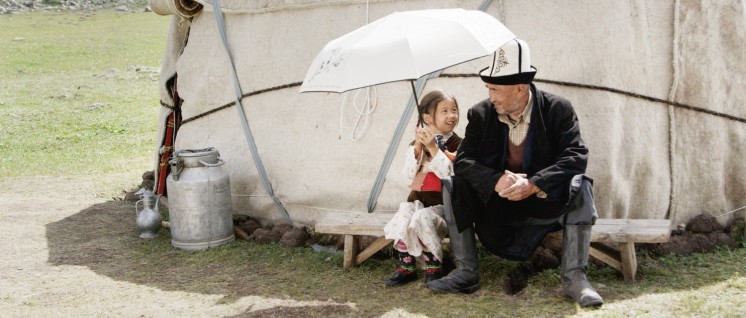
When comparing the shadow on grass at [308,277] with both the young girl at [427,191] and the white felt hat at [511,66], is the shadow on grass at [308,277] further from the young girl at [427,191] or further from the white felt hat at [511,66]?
the white felt hat at [511,66]

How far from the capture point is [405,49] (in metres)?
3.43

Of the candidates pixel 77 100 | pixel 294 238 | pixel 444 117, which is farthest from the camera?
pixel 77 100

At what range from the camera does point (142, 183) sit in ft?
22.1

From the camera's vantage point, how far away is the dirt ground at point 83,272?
Answer: 4004mm

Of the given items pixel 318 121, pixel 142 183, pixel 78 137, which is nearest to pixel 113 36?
pixel 78 137

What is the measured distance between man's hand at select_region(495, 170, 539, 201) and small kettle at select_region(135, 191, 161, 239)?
8.23 feet

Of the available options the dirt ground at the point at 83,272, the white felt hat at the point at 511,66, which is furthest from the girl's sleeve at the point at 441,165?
the dirt ground at the point at 83,272

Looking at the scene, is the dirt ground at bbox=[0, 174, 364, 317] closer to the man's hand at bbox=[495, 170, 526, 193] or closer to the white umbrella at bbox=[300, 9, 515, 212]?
the man's hand at bbox=[495, 170, 526, 193]

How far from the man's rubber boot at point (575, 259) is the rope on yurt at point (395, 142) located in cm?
127

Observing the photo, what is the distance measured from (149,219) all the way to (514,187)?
261 centimetres

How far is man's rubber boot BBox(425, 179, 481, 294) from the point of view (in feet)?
12.8

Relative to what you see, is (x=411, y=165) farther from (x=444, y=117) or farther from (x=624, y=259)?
(x=624, y=259)

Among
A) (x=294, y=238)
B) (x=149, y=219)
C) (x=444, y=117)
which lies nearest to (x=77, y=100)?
(x=149, y=219)

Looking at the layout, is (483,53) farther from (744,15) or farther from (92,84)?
(92,84)
